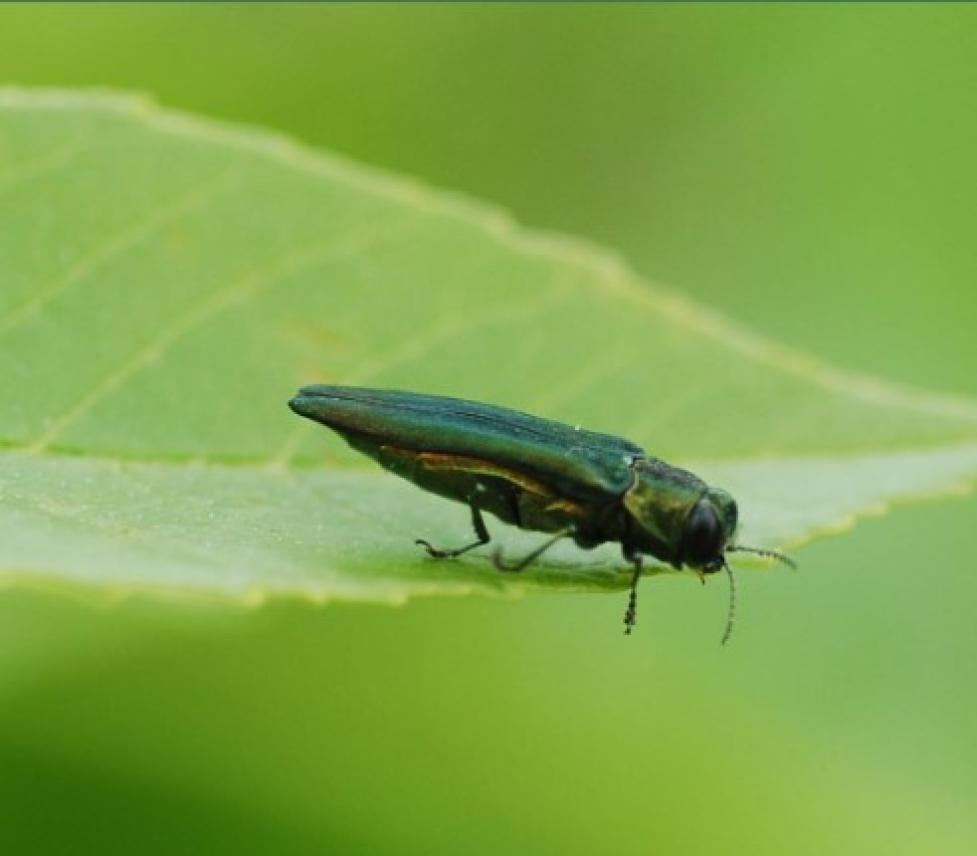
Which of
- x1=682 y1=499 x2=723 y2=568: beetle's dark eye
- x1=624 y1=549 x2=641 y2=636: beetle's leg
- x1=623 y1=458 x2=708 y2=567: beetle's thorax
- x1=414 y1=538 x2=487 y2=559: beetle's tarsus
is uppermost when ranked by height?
x1=623 y1=458 x2=708 y2=567: beetle's thorax

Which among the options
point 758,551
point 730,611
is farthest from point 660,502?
point 730,611

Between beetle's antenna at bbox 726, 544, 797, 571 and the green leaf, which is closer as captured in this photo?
the green leaf

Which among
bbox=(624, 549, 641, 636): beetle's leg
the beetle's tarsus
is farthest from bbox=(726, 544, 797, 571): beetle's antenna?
the beetle's tarsus

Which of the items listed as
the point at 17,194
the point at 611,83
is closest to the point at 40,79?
the point at 17,194

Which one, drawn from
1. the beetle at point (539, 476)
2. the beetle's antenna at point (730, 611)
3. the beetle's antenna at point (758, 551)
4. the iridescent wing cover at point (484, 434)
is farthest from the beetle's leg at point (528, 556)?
the beetle's antenna at point (730, 611)

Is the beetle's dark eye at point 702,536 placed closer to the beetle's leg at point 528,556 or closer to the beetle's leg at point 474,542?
the beetle's leg at point 528,556

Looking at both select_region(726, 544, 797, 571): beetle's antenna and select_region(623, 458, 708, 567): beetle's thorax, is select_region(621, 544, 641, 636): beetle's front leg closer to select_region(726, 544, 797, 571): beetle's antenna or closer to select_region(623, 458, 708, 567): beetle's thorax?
select_region(623, 458, 708, 567): beetle's thorax

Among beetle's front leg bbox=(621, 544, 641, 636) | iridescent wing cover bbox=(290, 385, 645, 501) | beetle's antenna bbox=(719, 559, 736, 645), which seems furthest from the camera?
beetle's antenna bbox=(719, 559, 736, 645)
